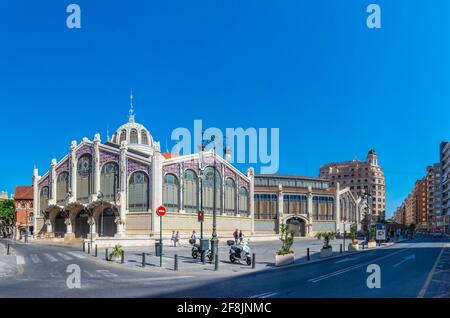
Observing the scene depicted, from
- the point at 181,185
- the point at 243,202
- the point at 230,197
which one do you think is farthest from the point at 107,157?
the point at 243,202

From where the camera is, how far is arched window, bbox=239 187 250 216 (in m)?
75.9

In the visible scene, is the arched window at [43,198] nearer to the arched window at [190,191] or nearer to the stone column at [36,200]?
the stone column at [36,200]

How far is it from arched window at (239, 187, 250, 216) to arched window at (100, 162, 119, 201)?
2171 cm

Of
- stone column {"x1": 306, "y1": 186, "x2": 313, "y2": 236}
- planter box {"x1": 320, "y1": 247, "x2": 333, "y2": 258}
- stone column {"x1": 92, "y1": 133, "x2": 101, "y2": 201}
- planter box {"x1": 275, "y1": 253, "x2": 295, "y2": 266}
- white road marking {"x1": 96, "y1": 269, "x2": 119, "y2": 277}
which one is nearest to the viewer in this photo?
white road marking {"x1": 96, "y1": 269, "x2": 119, "y2": 277}

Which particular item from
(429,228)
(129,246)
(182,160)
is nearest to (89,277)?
(129,246)

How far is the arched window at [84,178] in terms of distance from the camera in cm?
6731

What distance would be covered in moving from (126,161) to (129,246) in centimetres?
1667

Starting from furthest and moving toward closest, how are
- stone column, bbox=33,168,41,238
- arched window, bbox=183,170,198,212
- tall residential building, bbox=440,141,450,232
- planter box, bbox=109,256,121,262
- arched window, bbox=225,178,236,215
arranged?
tall residential building, bbox=440,141,450,232, stone column, bbox=33,168,41,238, arched window, bbox=225,178,236,215, arched window, bbox=183,170,198,212, planter box, bbox=109,256,121,262

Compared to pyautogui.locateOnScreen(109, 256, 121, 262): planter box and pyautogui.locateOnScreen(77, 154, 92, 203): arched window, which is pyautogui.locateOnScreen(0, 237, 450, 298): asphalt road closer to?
pyautogui.locateOnScreen(109, 256, 121, 262): planter box

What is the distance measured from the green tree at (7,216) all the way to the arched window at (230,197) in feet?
170

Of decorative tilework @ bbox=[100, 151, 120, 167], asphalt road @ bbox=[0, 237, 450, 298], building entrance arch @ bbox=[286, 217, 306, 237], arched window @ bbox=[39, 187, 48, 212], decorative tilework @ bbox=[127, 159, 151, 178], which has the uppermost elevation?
decorative tilework @ bbox=[100, 151, 120, 167]

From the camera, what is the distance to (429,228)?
17050 cm

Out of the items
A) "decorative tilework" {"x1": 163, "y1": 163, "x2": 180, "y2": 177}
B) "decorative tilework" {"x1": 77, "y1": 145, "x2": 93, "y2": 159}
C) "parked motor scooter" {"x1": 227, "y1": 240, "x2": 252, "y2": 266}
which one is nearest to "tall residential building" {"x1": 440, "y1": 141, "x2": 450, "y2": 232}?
"decorative tilework" {"x1": 163, "y1": 163, "x2": 180, "y2": 177}
